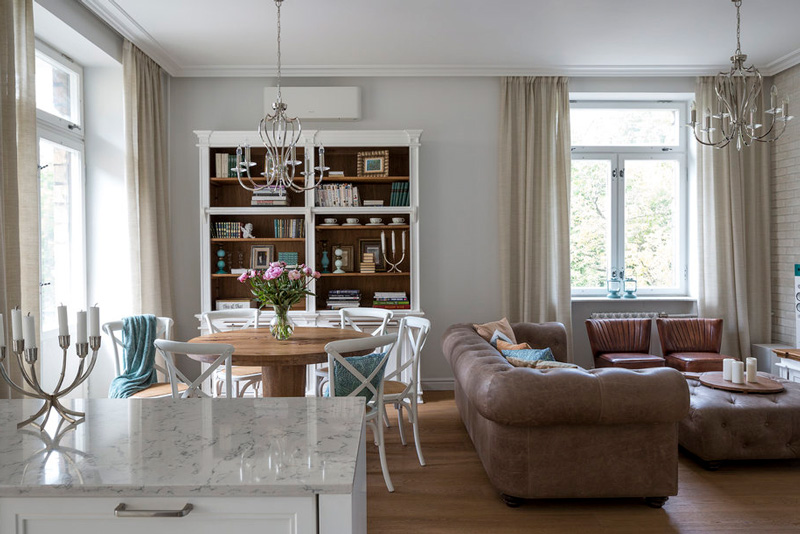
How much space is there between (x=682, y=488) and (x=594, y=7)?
3.27 m

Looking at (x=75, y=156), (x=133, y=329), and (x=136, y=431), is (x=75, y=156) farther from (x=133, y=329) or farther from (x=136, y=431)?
(x=136, y=431)

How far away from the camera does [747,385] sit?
3584 millimetres

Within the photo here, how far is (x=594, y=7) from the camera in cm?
397

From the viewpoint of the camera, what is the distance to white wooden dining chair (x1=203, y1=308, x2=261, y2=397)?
3.95 meters

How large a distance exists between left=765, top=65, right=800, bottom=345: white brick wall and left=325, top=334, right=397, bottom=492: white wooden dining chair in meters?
4.31

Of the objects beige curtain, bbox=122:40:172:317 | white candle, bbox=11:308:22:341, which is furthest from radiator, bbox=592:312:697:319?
white candle, bbox=11:308:22:341

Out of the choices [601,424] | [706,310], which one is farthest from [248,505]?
[706,310]

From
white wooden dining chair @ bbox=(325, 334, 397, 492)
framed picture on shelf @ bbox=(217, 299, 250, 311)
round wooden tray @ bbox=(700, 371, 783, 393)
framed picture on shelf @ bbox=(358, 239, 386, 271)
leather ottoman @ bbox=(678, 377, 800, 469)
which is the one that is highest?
framed picture on shelf @ bbox=(358, 239, 386, 271)

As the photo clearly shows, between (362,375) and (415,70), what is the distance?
3.39 m

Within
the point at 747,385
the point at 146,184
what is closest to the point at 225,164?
the point at 146,184

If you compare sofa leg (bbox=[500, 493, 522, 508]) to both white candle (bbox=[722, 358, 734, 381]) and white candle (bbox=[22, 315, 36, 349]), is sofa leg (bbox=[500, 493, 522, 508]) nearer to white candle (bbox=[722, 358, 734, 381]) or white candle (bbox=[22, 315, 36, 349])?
white candle (bbox=[722, 358, 734, 381])

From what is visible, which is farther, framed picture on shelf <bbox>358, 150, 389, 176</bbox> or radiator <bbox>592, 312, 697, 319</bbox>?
radiator <bbox>592, 312, 697, 319</bbox>

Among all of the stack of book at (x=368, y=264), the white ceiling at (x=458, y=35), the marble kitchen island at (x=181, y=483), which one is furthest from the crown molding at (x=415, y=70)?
the marble kitchen island at (x=181, y=483)

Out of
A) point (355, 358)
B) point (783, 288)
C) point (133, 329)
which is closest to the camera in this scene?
point (355, 358)
